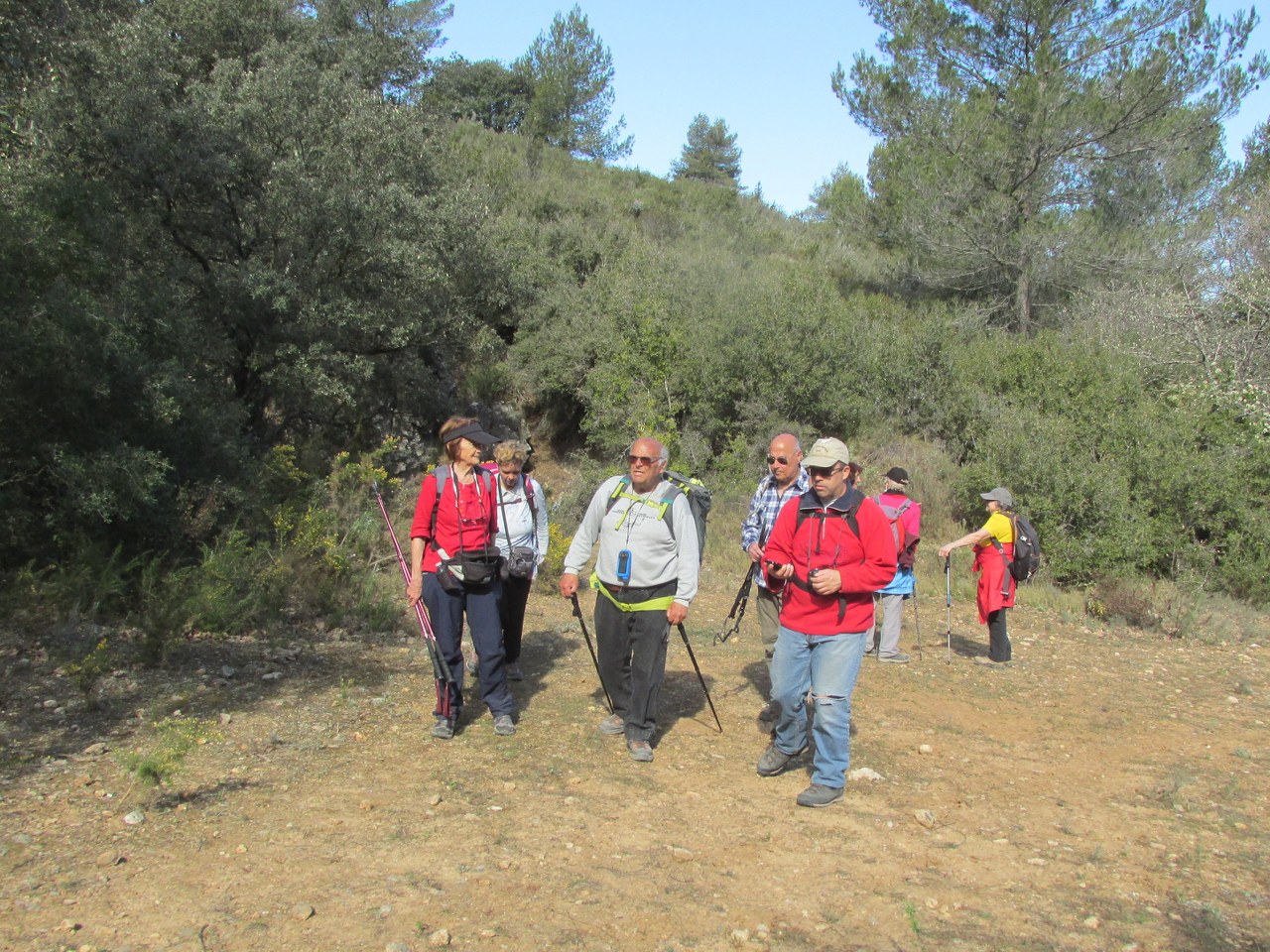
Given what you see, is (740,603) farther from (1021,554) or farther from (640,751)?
(1021,554)

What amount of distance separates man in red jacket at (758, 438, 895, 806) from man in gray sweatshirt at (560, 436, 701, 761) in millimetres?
562

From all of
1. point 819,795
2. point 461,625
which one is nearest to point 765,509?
point 819,795

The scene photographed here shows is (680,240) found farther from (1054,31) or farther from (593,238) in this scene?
(1054,31)

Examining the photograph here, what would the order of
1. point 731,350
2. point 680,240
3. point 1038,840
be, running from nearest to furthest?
point 1038,840 → point 731,350 → point 680,240

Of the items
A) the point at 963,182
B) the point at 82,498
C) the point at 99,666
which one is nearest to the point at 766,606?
the point at 99,666

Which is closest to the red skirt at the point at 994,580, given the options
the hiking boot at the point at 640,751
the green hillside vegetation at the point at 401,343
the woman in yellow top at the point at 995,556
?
the woman in yellow top at the point at 995,556

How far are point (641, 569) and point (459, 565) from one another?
3.55 ft

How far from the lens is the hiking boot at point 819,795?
5078mm

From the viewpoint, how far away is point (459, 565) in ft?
18.7

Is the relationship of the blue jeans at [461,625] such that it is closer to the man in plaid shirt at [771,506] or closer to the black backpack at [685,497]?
the black backpack at [685,497]

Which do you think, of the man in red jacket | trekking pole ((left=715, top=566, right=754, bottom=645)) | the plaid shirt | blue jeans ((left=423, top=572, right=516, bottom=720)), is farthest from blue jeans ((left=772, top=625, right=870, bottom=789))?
blue jeans ((left=423, top=572, right=516, bottom=720))

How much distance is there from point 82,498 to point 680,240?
21.2 meters

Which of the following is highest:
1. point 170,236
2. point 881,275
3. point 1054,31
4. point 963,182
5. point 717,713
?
point 1054,31

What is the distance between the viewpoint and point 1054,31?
20.6 m
